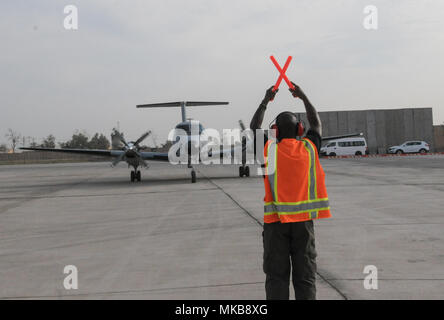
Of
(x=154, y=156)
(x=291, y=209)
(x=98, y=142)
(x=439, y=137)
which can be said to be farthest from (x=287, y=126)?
(x=98, y=142)

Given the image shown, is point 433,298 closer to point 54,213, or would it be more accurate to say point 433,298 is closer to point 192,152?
point 54,213

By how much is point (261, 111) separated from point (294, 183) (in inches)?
33.9

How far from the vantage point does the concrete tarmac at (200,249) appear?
19.2 feet

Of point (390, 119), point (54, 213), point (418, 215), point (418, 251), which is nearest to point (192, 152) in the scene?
point (54, 213)

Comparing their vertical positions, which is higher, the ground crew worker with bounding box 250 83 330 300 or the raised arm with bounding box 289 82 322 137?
the raised arm with bounding box 289 82 322 137

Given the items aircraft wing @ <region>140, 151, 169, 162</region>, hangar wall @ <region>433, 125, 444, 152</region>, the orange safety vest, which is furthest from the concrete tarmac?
hangar wall @ <region>433, 125, 444, 152</region>

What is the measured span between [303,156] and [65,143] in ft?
503

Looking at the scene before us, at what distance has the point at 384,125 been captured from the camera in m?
76.6

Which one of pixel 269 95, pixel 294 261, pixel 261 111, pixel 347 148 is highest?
pixel 269 95

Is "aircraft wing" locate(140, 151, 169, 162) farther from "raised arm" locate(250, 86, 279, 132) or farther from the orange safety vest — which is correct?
the orange safety vest

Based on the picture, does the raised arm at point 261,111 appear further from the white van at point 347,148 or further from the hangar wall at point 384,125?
the hangar wall at point 384,125

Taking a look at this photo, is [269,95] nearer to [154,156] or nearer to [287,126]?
[287,126]

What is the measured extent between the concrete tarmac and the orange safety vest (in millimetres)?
1492

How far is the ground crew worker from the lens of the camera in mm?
4223
